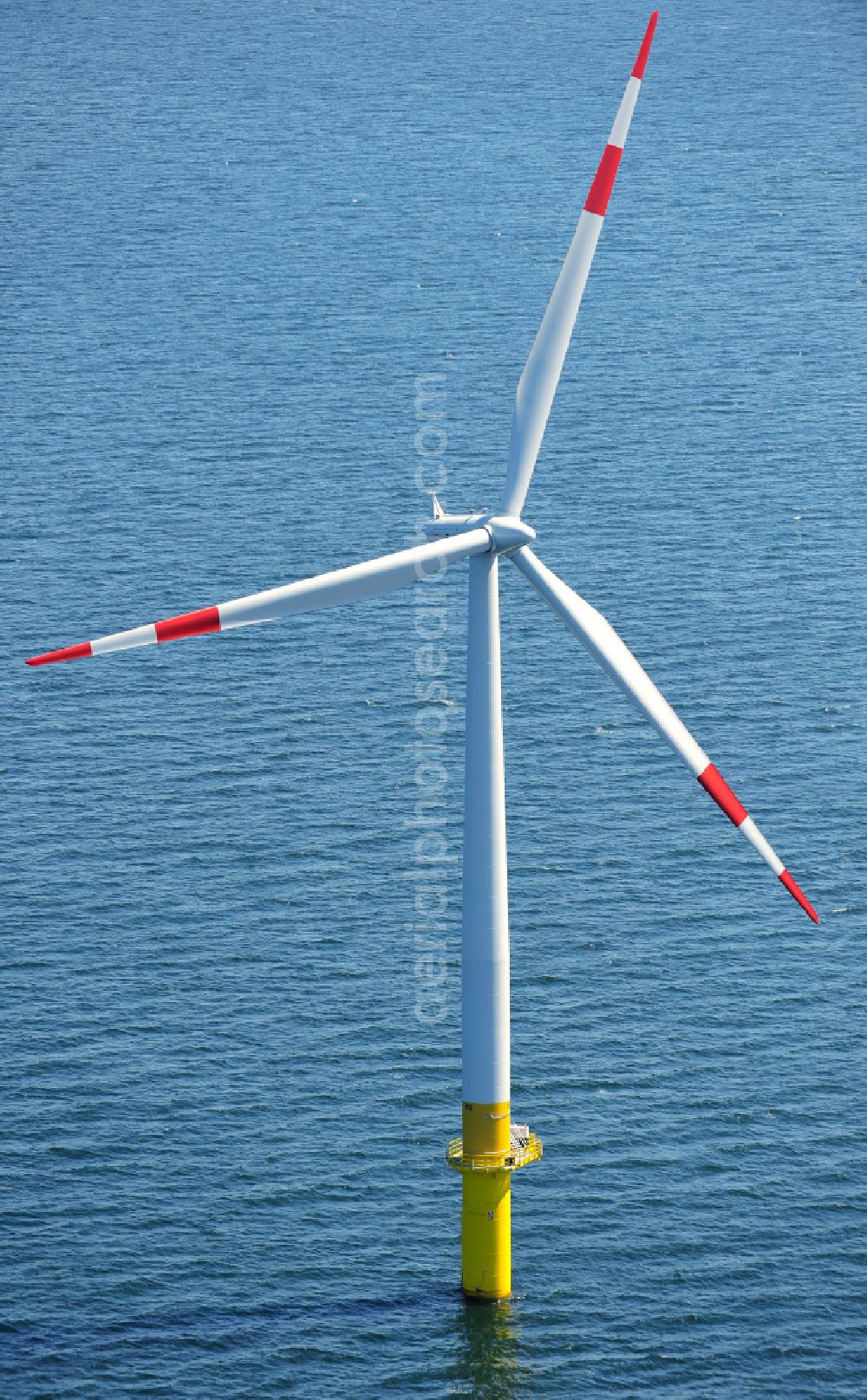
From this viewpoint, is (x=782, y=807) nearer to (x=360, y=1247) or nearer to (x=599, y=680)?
(x=599, y=680)

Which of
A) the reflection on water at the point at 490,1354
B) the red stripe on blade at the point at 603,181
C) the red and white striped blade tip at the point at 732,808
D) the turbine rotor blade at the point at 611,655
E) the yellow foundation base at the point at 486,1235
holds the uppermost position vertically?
the red stripe on blade at the point at 603,181

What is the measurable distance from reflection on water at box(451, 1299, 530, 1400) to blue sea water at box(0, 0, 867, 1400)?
16 centimetres

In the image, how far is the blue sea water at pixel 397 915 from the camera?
80.1 m

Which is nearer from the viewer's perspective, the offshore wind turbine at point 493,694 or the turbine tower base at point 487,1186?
the offshore wind turbine at point 493,694

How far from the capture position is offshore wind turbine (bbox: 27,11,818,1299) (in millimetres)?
68312

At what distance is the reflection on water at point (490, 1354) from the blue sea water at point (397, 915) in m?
0.16

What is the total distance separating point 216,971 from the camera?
340 ft

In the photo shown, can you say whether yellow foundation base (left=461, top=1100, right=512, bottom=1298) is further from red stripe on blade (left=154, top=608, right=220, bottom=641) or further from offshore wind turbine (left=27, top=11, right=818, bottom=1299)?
red stripe on blade (left=154, top=608, right=220, bottom=641)

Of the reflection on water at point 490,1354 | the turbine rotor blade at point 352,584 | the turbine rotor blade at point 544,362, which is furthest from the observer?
the reflection on water at point 490,1354

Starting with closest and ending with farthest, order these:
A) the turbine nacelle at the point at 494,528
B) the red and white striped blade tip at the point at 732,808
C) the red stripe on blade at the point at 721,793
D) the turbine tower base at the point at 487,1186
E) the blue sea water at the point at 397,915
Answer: the red and white striped blade tip at the point at 732,808 < the red stripe on blade at the point at 721,793 < the turbine nacelle at the point at 494,528 < the turbine tower base at the point at 487,1186 < the blue sea water at the point at 397,915

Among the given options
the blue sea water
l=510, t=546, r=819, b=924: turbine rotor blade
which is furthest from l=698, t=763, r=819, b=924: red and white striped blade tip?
the blue sea water

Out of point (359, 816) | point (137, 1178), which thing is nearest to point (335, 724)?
point (359, 816)

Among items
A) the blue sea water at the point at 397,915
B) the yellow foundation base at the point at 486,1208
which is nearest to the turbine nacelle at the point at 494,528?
the yellow foundation base at the point at 486,1208

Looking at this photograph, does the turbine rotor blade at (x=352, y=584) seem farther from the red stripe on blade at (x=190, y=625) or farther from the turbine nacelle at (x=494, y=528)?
the red stripe on blade at (x=190, y=625)
